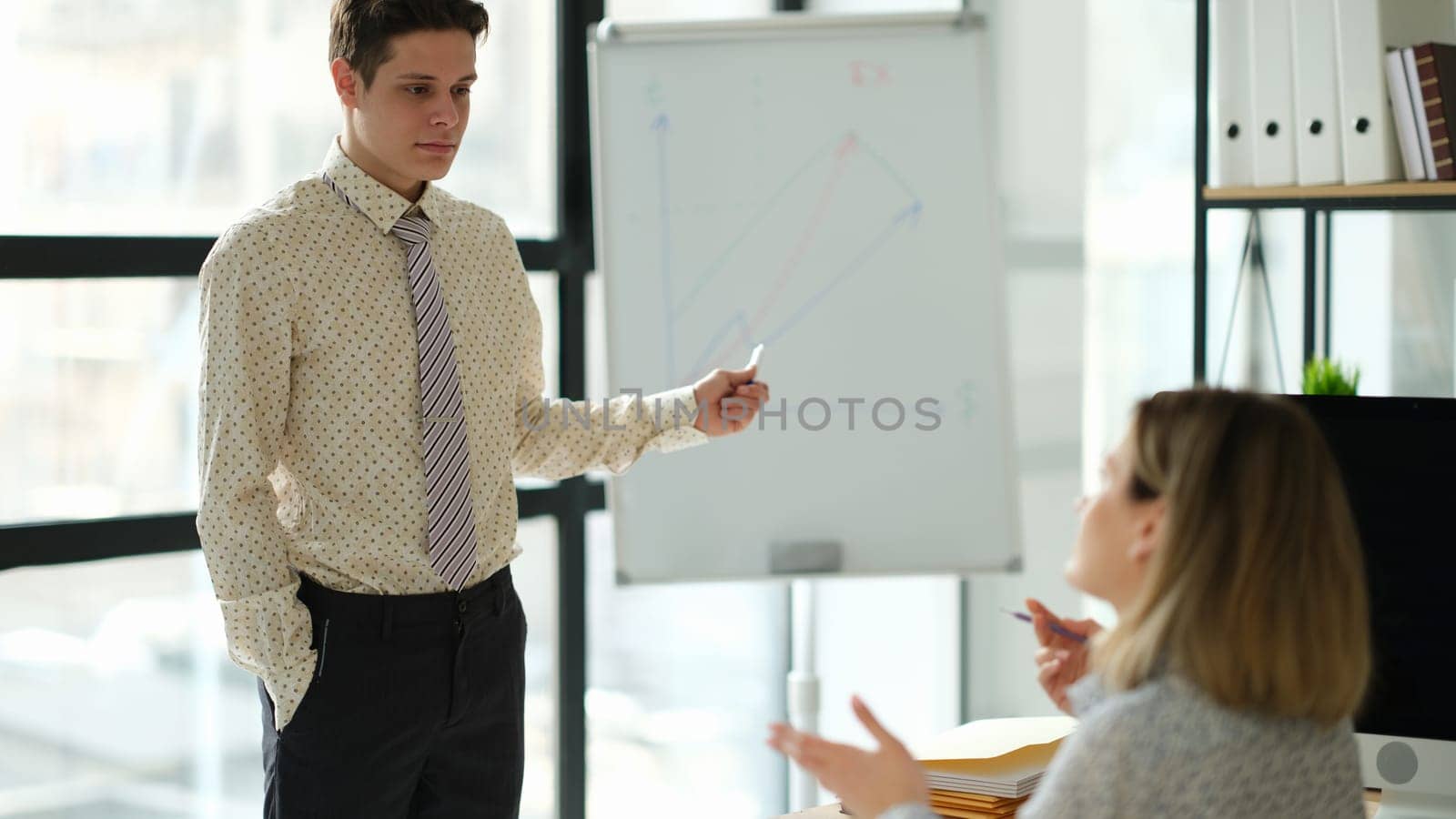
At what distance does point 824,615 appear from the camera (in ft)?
12.0

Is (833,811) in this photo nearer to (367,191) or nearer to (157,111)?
(367,191)

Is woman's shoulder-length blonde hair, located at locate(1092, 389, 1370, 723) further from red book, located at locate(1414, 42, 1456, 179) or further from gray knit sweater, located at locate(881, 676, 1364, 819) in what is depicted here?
red book, located at locate(1414, 42, 1456, 179)

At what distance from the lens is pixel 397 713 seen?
73.5 inches

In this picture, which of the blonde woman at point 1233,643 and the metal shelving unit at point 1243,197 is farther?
the metal shelving unit at point 1243,197

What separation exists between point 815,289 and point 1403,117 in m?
0.97

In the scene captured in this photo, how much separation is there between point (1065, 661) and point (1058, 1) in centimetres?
200

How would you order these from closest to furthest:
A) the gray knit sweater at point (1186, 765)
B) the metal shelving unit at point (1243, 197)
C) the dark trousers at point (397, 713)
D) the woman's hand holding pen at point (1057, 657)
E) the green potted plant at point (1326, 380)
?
the gray knit sweater at point (1186, 765)
the woman's hand holding pen at point (1057, 657)
the dark trousers at point (397, 713)
the metal shelving unit at point (1243, 197)
the green potted plant at point (1326, 380)

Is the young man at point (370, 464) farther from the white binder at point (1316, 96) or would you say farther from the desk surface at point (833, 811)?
the white binder at point (1316, 96)

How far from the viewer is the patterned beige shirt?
1776mm

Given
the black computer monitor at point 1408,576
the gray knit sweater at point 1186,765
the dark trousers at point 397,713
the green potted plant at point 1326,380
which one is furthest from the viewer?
the green potted plant at point 1326,380

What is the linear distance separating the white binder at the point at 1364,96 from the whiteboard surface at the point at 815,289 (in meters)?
0.58

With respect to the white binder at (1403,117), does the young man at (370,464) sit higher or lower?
lower

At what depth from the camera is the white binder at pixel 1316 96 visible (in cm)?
219

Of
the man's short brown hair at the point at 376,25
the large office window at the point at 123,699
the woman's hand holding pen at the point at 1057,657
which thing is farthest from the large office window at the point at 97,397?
the woman's hand holding pen at the point at 1057,657
